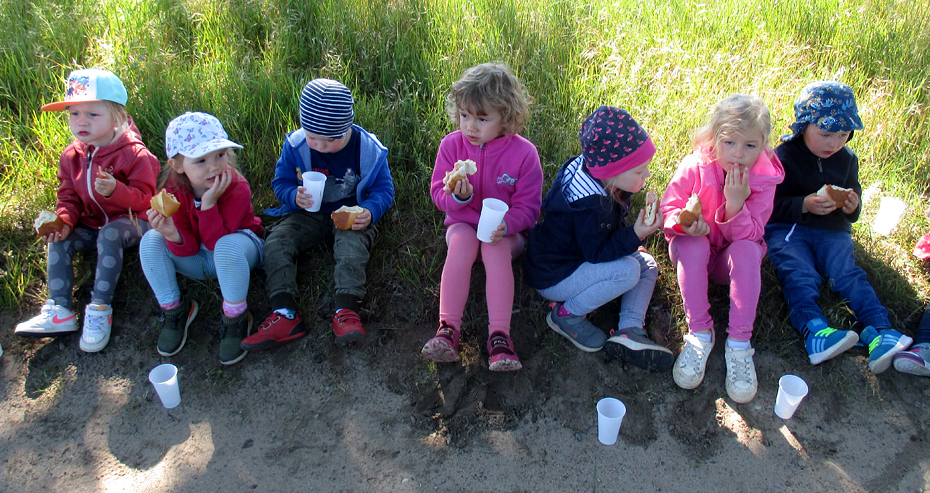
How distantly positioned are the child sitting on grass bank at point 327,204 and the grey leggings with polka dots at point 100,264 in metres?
0.78

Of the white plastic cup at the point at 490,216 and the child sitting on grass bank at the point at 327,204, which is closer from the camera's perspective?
the white plastic cup at the point at 490,216

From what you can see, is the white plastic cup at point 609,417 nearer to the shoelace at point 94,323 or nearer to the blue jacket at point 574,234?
the blue jacket at point 574,234

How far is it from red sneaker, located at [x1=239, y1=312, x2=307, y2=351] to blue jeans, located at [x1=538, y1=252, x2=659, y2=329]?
128 cm

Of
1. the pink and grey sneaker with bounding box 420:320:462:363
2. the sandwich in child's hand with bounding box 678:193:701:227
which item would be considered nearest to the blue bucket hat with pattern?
the sandwich in child's hand with bounding box 678:193:701:227

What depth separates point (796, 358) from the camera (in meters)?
2.99

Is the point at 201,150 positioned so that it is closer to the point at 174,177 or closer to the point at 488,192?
the point at 174,177

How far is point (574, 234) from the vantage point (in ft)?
9.30

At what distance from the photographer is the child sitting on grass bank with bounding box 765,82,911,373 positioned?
2.90 m

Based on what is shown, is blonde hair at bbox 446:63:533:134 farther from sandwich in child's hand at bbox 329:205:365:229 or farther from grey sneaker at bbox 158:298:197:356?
grey sneaker at bbox 158:298:197:356

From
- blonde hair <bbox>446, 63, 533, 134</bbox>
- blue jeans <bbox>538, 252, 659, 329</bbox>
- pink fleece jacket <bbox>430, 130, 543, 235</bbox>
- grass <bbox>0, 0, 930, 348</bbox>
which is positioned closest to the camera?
blonde hair <bbox>446, 63, 533, 134</bbox>

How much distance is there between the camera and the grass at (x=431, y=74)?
3.45 m

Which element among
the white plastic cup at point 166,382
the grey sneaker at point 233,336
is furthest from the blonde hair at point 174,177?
the white plastic cup at point 166,382

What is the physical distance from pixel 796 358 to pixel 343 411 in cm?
225

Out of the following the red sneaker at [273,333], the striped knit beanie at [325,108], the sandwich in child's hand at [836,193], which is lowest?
the red sneaker at [273,333]
